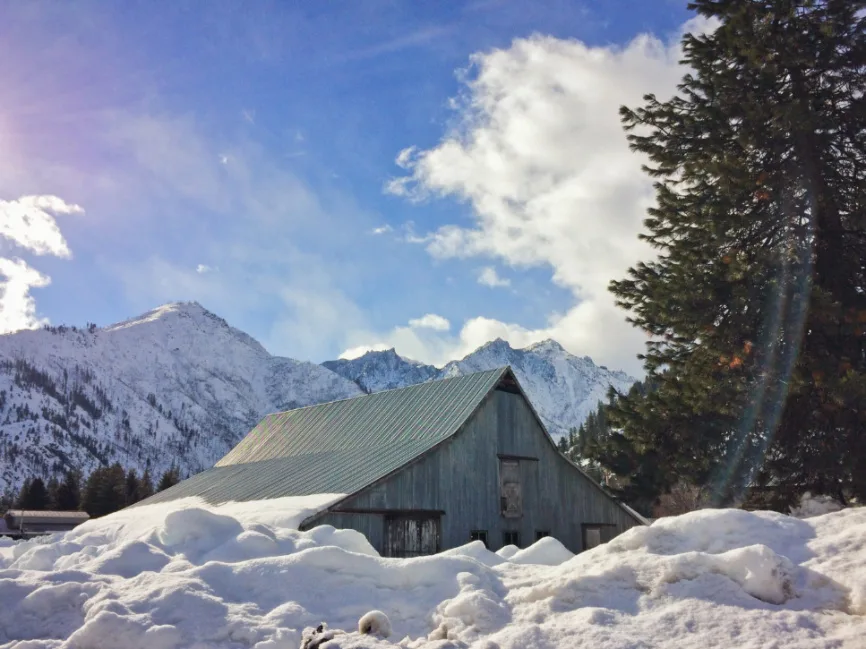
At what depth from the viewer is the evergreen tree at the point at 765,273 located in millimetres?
15406

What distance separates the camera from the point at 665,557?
7.51 meters

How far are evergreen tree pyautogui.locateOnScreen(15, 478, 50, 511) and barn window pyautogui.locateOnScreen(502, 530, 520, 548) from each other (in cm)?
7408

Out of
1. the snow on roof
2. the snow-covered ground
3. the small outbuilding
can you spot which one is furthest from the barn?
the small outbuilding

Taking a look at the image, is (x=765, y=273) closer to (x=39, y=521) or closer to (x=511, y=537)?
(x=511, y=537)

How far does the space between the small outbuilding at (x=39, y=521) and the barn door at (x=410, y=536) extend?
63918 mm

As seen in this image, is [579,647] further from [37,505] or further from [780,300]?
[37,505]

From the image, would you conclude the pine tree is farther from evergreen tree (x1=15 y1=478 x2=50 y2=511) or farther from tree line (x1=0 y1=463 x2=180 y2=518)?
evergreen tree (x1=15 y1=478 x2=50 y2=511)

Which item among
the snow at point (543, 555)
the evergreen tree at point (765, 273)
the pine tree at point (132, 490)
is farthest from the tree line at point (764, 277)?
the pine tree at point (132, 490)

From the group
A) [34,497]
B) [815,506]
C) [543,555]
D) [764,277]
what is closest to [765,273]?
[764,277]

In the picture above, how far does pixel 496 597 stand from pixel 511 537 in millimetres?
20164

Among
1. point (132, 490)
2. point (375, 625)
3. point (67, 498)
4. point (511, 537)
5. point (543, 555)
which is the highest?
point (132, 490)

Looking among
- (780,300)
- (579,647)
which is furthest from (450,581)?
(780,300)

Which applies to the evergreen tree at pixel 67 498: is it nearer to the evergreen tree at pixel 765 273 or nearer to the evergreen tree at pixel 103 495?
the evergreen tree at pixel 103 495

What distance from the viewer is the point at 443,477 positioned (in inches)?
998
